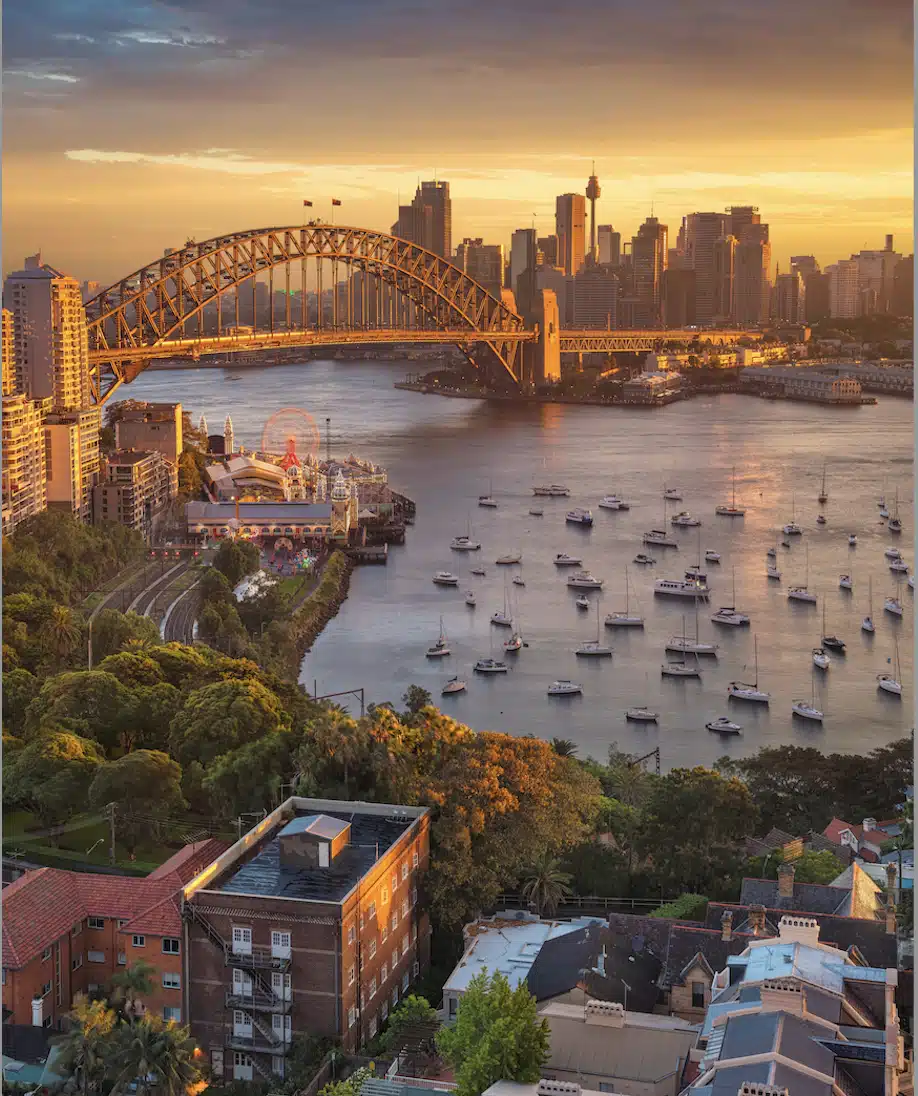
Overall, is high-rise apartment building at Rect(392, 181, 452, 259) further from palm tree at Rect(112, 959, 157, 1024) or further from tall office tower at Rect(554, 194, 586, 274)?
palm tree at Rect(112, 959, 157, 1024)

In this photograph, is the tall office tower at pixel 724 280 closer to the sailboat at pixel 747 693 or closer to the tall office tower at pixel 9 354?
the tall office tower at pixel 9 354

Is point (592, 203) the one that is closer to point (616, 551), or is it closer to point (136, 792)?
point (616, 551)

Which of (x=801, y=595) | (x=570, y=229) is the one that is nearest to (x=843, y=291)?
(x=570, y=229)

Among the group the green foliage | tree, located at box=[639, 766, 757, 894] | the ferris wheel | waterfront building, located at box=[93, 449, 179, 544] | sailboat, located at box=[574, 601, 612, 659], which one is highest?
the ferris wheel

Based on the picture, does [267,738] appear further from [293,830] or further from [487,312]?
[487,312]

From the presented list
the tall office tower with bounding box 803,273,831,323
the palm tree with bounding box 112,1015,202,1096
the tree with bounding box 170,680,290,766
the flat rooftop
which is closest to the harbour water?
the tall office tower with bounding box 803,273,831,323

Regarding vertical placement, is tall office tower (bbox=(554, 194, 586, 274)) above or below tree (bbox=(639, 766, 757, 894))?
above

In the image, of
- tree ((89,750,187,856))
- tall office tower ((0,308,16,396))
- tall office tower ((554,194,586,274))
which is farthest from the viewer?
tall office tower ((554,194,586,274))

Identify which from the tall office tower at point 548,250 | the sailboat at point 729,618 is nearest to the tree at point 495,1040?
the sailboat at point 729,618
